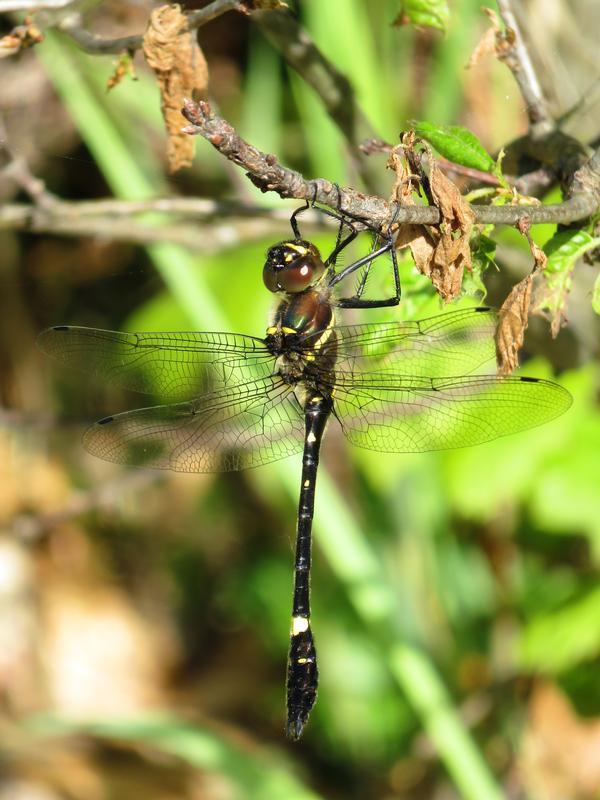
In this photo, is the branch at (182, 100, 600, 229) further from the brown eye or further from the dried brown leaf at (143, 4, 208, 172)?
the brown eye

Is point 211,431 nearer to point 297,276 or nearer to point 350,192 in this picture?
point 297,276

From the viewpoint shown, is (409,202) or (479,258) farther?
(479,258)

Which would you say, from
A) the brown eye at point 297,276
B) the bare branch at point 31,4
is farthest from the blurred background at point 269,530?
the bare branch at point 31,4

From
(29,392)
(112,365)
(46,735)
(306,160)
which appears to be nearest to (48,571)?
(29,392)

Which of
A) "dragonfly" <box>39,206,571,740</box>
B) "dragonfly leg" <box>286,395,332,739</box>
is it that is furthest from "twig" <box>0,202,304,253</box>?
"dragonfly leg" <box>286,395,332,739</box>

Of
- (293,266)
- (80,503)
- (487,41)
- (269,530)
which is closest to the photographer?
(487,41)

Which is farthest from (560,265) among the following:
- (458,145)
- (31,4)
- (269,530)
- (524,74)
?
(269,530)
